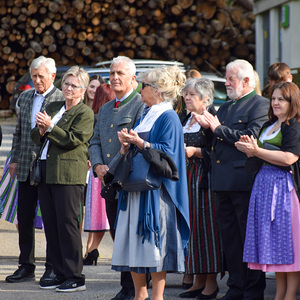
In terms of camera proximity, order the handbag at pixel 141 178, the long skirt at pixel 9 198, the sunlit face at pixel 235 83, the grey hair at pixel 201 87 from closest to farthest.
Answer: the handbag at pixel 141 178 < the sunlit face at pixel 235 83 < the grey hair at pixel 201 87 < the long skirt at pixel 9 198

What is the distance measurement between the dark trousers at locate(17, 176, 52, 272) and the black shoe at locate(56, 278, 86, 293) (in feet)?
1.70

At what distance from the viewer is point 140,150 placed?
4.38 m

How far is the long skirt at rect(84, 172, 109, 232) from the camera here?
660 cm

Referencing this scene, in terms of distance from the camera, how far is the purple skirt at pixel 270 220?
4508 millimetres

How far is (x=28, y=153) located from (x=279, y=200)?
224cm

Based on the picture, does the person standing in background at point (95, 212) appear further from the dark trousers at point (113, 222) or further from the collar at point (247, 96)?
the collar at point (247, 96)

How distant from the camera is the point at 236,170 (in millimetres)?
4875

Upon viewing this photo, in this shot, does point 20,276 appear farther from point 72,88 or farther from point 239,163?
point 239,163

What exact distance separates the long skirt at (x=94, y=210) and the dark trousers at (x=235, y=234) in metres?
1.86

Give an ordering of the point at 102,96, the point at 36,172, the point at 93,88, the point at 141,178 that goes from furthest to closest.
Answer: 1. the point at 93,88
2. the point at 102,96
3. the point at 36,172
4. the point at 141,178

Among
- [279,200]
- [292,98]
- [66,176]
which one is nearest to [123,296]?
[66,176]

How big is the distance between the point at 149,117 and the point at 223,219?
3.42 ft

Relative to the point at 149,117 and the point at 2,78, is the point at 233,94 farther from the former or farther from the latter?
the point at 2,78

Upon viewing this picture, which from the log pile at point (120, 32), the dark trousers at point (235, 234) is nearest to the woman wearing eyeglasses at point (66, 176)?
the dark trousers at point (235, 234)
